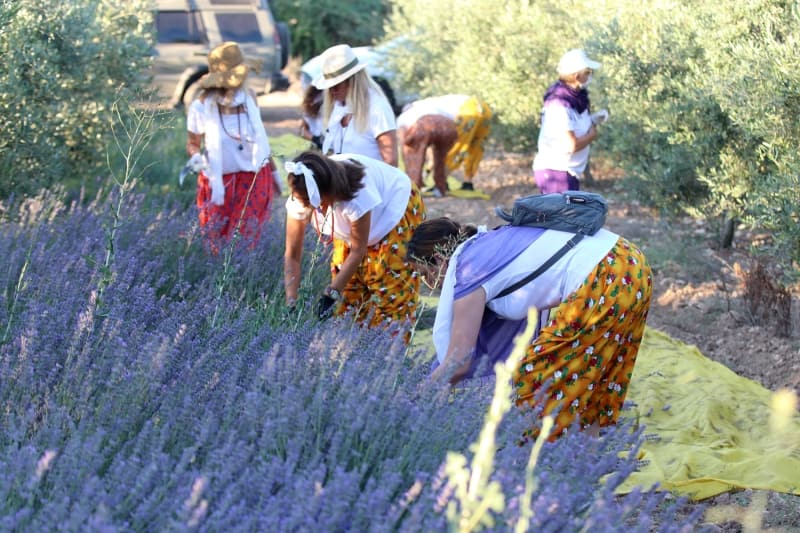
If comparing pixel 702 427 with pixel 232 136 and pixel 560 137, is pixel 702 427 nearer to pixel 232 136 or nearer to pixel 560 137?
pixel 560 137

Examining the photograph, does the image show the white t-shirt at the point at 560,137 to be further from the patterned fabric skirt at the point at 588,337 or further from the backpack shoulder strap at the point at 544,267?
the backpack shoulder strap at the point at 544,267

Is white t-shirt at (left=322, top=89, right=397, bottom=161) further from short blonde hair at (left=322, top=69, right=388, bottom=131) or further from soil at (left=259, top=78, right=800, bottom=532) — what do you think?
soil at (left=259, top=78, right=800, bottom=532)

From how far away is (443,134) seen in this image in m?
10.1

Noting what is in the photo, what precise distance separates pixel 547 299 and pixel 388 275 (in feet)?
4.14

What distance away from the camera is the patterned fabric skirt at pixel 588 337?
3.59m

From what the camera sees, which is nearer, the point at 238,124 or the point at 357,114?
the point at 357,114

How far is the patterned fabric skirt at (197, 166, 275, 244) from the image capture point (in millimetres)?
5773

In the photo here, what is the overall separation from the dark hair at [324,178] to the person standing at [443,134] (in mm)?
5630

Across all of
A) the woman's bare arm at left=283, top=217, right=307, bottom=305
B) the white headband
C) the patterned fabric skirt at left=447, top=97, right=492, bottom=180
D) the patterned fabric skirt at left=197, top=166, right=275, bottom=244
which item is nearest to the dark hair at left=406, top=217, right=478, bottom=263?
the white headband

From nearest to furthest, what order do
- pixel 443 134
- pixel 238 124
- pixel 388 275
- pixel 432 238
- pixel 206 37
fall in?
pixel 432 238
pixel 388 275
pixel 238 124
pixel 443 134
pixel 206 37

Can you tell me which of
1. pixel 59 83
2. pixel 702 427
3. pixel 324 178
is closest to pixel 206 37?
pixel 59 83

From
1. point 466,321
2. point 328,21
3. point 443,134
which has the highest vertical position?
point 466,321

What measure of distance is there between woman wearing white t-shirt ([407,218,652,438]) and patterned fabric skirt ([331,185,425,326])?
0.89 meters

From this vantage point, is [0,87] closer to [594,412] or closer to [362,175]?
[362,175]
